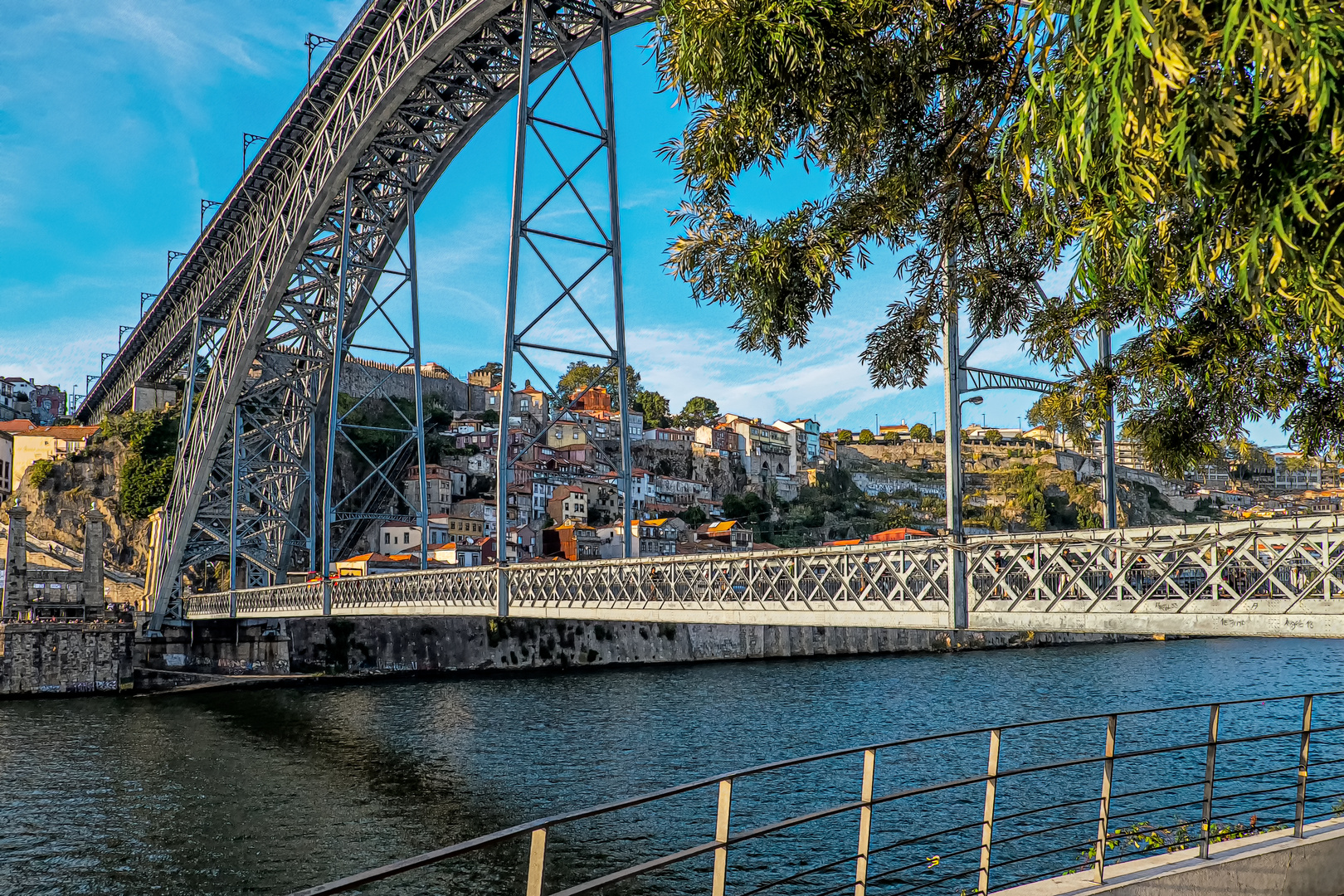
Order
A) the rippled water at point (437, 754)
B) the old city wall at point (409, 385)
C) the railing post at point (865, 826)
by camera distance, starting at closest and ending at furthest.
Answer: the railing post at point (865, 826), the rippled water at point (437, 754), the old city wall at point (409, 385)

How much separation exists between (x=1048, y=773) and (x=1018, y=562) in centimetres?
1311

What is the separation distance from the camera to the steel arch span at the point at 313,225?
Result: 23.0 metres

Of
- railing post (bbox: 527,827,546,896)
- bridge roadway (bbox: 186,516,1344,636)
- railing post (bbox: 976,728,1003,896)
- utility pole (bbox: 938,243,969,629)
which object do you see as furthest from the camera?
utility pole (bbox: 938,243,969,629)

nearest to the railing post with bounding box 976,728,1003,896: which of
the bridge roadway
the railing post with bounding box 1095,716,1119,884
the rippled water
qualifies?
the railing post with bounding box 1095,716,1119,884

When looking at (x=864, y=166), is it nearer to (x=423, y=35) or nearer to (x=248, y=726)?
(x=423, y=35)

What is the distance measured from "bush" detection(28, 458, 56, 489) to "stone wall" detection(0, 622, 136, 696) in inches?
1030

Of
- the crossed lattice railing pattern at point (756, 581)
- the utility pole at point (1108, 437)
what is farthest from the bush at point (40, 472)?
the utility pole at point (1108, 437)

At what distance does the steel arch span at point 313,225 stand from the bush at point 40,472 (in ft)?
55.4

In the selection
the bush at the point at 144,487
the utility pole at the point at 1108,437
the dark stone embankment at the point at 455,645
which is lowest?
the dark stone embankment at the point at 455,645

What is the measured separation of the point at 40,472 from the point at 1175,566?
6557cm

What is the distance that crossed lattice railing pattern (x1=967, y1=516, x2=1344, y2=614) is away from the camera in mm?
6777

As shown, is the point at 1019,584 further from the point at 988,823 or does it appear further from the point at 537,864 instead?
the point at 537,864

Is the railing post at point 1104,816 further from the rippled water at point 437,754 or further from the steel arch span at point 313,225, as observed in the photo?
the steel arch span at point 313,225

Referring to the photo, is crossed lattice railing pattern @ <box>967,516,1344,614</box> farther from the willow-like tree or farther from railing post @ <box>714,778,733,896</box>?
railing post @ <box>714,778,733,896</box>
